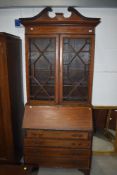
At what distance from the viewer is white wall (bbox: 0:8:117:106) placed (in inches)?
103

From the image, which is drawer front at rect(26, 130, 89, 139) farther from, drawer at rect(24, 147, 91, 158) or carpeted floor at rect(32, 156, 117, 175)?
carpeted floor at rect(32, 156, 117, 175)

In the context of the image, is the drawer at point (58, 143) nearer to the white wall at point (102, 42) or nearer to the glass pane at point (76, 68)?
the glass pane at point (76, 68)

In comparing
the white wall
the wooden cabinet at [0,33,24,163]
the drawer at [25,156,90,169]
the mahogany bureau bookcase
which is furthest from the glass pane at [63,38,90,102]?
the drawer at [25,156,90,169]

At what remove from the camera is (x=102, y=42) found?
2678 millimetres

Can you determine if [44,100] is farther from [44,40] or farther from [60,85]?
[44,40]

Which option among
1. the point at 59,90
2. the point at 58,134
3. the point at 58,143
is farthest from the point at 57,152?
the point at 59,90

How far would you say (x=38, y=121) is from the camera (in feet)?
7.96

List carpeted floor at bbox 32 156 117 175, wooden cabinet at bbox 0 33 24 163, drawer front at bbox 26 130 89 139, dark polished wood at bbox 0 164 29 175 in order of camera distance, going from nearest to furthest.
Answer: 1. dark polished wood at bbox 0 164 29 175
2. wooden cabinet at bbox 0 33 24 163
3. drawer front at bbox 26 130 89 139
4. carpeted floor at bbox 32 156 117 175

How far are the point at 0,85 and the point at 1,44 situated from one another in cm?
53

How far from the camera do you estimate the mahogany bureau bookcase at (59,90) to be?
2324mm

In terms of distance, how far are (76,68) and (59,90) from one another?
1.29ft

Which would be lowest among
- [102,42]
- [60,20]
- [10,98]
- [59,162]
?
[59,162]

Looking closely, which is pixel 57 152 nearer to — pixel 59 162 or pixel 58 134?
pixel 59 162

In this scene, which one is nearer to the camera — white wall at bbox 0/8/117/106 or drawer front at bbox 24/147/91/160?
drawer front at bbox 24/147/91/160
